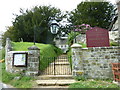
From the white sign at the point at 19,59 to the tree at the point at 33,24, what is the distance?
7.55m

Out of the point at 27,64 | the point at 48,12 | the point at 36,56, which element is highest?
the point at 48,12

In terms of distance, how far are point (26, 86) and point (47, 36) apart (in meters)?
9.62

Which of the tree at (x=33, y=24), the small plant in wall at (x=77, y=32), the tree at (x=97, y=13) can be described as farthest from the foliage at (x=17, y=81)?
the tree at (x=97, y=13)

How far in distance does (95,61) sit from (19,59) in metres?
3.77

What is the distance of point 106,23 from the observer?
14586 mm

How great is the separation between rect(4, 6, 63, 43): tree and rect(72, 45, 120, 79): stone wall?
8.70 m

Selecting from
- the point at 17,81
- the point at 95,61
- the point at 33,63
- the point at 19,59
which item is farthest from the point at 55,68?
the point at 95,61

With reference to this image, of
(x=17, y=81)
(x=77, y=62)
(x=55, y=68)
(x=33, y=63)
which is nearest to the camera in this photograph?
(x=17, y=81)

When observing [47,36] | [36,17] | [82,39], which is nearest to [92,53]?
[82,39]

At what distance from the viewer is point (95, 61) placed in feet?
15.5

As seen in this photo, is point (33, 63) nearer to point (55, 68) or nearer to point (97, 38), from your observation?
point (55, 68)

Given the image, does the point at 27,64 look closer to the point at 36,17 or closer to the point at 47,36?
the point at 47,36

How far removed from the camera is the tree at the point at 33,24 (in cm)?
1272

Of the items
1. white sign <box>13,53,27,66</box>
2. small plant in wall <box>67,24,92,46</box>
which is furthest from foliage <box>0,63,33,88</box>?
small plant in wall <box>67,24,92,46</box>
